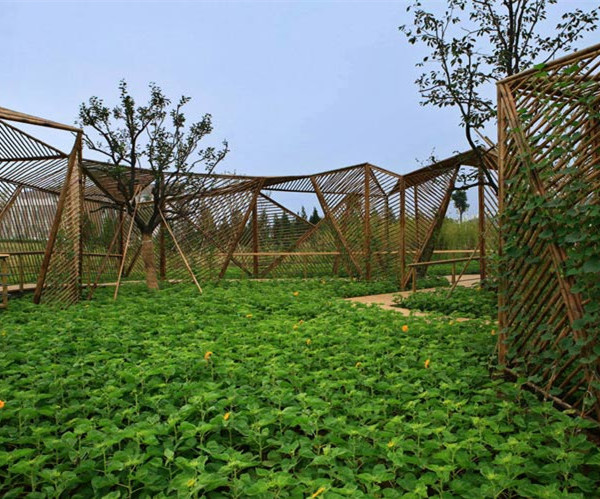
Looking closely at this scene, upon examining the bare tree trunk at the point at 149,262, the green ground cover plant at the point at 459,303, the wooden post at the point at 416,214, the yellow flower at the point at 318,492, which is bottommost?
the yellow flower at the point at 318,492

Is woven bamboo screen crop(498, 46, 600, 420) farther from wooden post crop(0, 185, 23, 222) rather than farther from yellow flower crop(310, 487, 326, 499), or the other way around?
wooden post crop(0, 185, 23, 222)

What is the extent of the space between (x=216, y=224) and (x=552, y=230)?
9.97 meters

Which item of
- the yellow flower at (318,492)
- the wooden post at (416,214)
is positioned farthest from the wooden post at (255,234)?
the yellow flower at (318,492)

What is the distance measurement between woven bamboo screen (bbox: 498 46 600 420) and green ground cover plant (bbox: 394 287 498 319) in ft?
8.57

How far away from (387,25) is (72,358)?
5450mm

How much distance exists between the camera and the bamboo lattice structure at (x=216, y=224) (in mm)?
7840

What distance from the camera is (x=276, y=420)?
8.07ft

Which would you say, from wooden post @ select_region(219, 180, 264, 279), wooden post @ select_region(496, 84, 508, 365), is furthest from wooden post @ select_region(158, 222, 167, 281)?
wooden post @ select_region(496, 84, 508, 365)

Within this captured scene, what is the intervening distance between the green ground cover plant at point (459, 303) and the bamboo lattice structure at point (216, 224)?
142cm

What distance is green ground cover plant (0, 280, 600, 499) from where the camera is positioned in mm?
1945

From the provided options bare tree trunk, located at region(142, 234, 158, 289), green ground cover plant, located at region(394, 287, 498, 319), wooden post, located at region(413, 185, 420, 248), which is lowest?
green ground cover plant, located at region(394, 287, 498, 319)

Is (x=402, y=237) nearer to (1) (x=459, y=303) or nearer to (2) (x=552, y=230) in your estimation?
(1) (x=459, y=303)

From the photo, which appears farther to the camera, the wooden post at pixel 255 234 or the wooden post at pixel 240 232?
the wooden post at pixel 255 234

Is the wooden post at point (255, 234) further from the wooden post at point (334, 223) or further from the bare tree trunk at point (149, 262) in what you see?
the bare tree trunk at point (149, 262)
